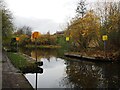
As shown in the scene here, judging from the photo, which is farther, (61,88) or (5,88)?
(61,88)

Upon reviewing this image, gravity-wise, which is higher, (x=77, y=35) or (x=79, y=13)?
→ (x=79, y=13)

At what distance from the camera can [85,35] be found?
119 ft

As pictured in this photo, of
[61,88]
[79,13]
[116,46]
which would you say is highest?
[79,13]

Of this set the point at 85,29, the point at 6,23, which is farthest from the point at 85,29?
the point at 6,23

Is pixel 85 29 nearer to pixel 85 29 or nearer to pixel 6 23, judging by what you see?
pixel 85 29

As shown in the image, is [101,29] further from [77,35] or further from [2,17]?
[2,17]

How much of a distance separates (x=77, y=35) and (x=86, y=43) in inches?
70.8

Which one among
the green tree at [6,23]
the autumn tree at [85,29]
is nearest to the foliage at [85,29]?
the autumn tree at [85,29]

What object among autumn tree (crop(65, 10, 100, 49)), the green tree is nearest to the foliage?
autumn tree (crop(65, 10, 100, 49))

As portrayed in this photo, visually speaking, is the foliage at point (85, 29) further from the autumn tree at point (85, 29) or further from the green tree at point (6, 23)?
the green tree at point (6, 23)

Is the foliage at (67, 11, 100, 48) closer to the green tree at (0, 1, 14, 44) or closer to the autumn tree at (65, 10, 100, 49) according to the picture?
the autumn tree at (65, 10, 100, 49)

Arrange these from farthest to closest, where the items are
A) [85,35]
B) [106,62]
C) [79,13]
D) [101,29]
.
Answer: [79,13], [85,35], [101,29], [106,62]

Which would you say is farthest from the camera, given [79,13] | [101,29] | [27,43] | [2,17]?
[27,43]

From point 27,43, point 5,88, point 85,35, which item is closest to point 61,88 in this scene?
point 5,88
